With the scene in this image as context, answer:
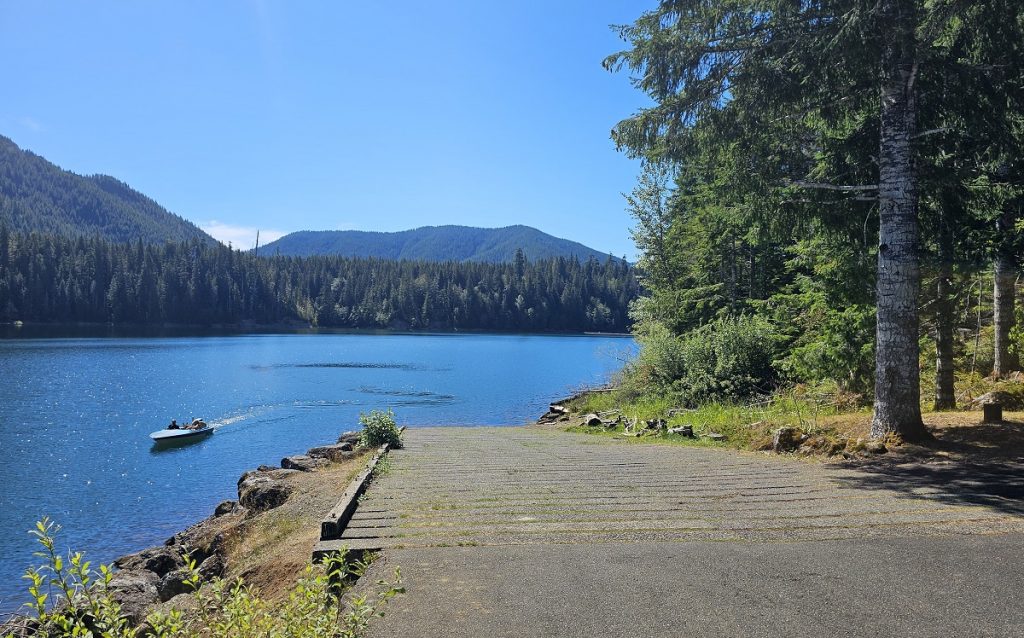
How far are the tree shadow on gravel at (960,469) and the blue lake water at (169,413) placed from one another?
1357 cm

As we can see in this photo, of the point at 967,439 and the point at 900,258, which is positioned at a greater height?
the point at 900,258

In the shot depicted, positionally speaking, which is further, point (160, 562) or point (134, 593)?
point (160, 562)

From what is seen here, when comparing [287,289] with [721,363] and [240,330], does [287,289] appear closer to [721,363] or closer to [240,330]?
[240,330]

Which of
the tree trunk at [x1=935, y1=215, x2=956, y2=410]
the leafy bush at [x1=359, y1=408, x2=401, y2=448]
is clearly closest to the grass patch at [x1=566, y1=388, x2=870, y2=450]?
the tree trunk at [x1=935, y1=215, x2=956, y2=410]

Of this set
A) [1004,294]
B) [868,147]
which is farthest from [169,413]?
[1004,294]

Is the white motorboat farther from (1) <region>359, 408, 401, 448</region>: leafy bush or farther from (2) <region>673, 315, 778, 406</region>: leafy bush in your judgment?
(2) <region>673, 315, 778, 406</region>: leafy bush

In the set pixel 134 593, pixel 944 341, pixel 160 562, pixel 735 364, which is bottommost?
pixel 160 562

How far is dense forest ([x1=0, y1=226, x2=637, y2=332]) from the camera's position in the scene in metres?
126

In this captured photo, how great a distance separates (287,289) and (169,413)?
14796 cm

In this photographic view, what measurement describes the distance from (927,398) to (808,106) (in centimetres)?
678

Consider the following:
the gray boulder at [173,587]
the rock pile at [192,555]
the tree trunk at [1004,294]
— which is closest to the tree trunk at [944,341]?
the tree trunk at [1004,294]

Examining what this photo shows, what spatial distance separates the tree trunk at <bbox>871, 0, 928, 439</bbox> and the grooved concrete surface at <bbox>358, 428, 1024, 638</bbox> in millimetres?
1604

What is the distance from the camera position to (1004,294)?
12383mm

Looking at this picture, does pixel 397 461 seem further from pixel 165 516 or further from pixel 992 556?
pixel 165 516
